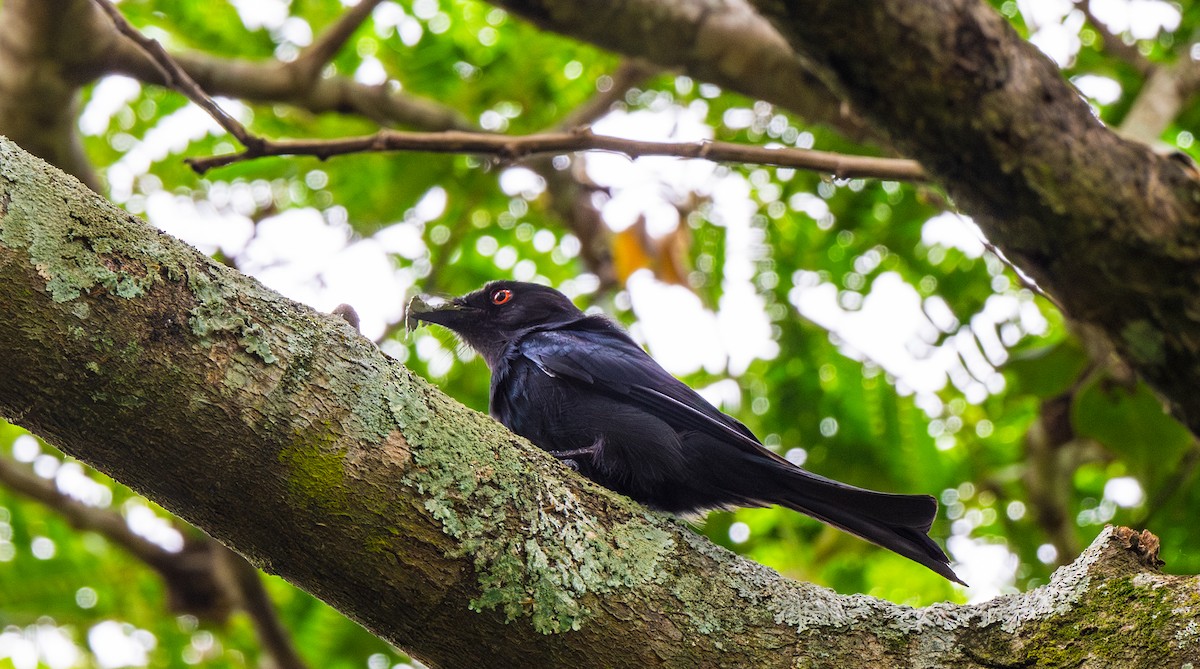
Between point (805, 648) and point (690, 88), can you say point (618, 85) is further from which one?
point (805, 648)

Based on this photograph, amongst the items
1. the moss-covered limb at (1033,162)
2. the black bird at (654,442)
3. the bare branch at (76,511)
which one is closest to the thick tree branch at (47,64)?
the bare branch at (76,511)

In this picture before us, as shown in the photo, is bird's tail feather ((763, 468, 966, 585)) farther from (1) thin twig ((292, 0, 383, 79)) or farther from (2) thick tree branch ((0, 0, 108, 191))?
(2) thick tree branch ((0, 0, 108, 191))

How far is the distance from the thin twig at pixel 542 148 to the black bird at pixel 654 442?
70cm

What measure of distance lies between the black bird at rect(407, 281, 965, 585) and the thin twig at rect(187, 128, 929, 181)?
70cm

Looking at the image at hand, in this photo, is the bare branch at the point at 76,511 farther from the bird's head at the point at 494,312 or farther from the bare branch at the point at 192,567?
the bird's head at the point at 494,312

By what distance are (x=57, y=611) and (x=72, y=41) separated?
3.16 metres

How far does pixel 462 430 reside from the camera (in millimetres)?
2404

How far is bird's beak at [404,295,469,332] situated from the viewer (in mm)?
4410

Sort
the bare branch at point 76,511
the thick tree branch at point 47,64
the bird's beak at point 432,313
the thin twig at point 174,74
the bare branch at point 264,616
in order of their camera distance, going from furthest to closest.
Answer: the bare branch at point 76,511, the bare branch at point 264,616, the thick tree branch at point 47,64, the bird's beak at point 432,313, the thin twig at point 174,74

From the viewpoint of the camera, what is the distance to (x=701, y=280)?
6.59 metres

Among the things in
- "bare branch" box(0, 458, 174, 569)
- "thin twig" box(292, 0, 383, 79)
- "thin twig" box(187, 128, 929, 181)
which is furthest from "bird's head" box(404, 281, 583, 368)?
"bare branch" box(0, 458, 174, 569)

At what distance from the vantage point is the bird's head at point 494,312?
443 centimetres

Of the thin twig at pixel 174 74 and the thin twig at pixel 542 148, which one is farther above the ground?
the thin twig at pixel 542 148

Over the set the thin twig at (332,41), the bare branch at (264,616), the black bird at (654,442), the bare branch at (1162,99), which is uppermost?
the bare branch at (1162,99)
